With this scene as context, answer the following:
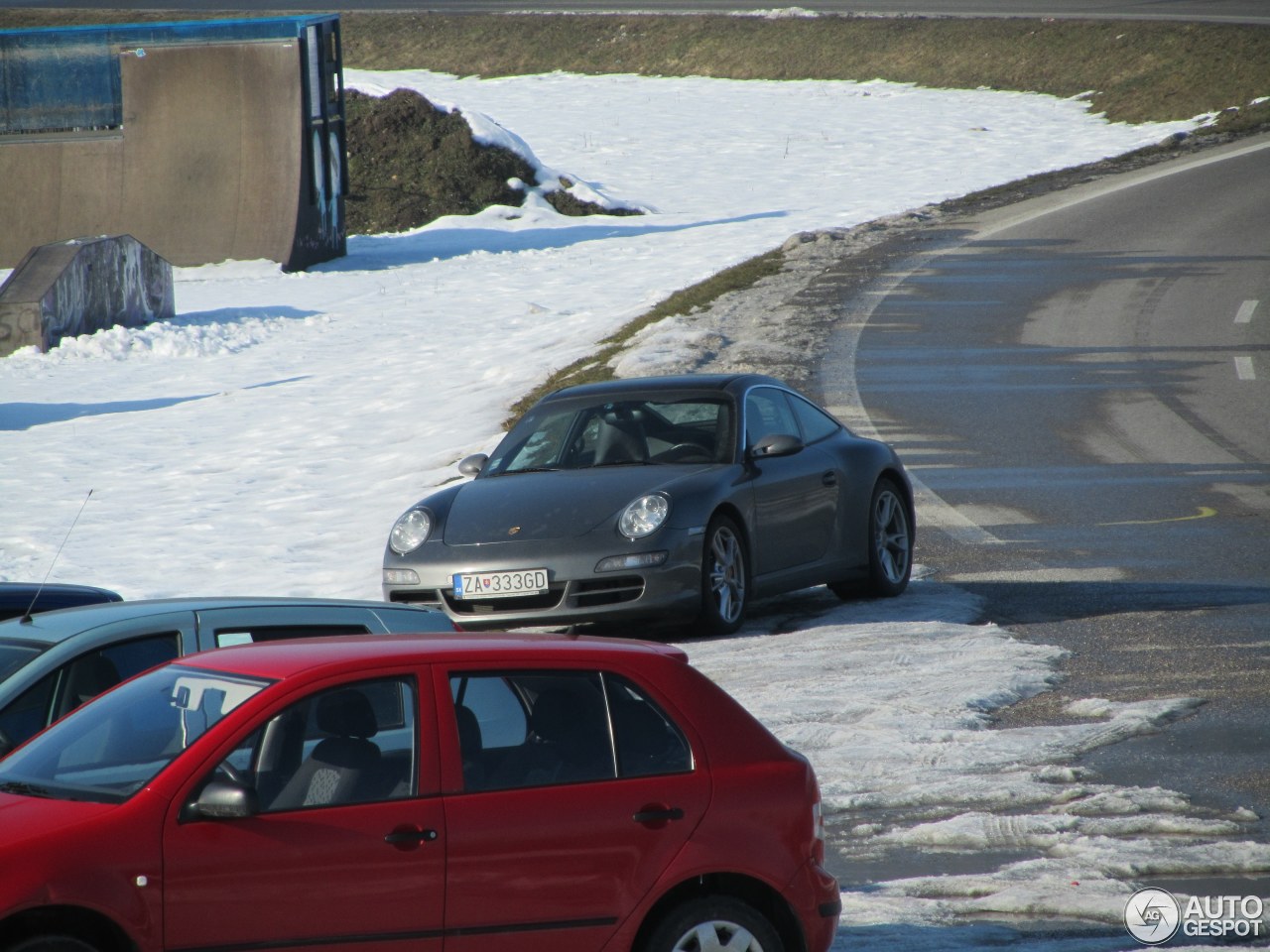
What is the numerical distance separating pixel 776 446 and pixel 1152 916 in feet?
17.8

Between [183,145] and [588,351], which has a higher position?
[183,145]

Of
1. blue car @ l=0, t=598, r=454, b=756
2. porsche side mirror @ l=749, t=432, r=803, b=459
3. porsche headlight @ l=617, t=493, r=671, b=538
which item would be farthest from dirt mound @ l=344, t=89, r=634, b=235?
blue car @ l=0, t=598, r=454, b=756

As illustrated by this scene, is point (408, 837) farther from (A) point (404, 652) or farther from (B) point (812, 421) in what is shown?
(B) point (812, 421)

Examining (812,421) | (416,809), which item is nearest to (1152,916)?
(416,809)

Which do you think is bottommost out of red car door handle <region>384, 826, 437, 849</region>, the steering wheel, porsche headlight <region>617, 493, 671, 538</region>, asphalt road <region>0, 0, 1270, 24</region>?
porsche headlight <region>617, 493, 671, 538</region>

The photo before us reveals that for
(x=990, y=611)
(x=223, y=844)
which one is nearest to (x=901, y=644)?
(x=990, y=611)

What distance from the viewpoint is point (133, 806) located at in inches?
179

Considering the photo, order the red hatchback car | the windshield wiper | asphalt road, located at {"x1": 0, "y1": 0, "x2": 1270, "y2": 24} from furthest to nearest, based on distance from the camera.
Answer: asphalt road, located at {"x1": 0, "y1": 0, "x2": 1270, "y2": 24}, the windshield wiper, the red hatchback car

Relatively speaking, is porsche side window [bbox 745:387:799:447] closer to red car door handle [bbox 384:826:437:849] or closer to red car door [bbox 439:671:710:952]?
red car door [bbox 439:671:710:952]

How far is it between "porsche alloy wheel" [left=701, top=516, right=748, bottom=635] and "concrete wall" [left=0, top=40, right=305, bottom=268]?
22.0 metres

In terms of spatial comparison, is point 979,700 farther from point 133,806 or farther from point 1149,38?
point 1149,38

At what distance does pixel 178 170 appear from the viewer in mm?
31625

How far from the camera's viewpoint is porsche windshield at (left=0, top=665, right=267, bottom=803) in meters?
4.78

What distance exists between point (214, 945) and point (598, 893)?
1.04m
